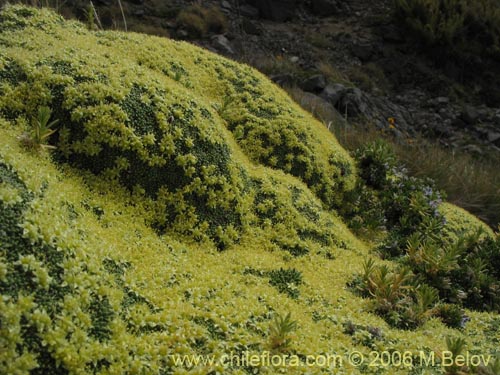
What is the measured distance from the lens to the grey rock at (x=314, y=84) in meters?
16.8

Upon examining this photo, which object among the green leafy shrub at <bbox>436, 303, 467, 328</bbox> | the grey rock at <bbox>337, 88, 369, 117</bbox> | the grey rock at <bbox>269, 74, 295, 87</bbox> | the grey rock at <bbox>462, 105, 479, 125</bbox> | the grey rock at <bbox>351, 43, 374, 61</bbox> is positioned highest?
the green leafy shrub at <bbox>436, 303, 467, 328</bbox>

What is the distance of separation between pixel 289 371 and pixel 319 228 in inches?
126

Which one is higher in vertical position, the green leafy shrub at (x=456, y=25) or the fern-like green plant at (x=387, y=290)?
→ the green leafy shrub at (x=456, y=25)

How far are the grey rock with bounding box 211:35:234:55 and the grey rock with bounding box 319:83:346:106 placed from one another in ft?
18.2

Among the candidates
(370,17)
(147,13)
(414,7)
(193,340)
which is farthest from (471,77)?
(193,340)

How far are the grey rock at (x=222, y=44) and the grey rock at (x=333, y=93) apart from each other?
5558mm

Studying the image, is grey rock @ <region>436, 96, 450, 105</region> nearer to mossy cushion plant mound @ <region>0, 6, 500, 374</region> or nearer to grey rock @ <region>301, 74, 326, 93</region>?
grey rock @ <region>301, 74, 326, 93</region>

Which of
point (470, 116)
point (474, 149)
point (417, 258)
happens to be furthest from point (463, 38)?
point (417, 258)

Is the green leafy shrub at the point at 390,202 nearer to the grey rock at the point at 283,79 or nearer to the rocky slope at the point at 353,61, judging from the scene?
the rocky slope at the point at 353,61

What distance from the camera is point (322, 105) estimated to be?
570 inches

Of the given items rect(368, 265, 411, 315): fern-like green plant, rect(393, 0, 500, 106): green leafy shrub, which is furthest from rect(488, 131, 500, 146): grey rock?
rect(368, 265, 411, 315): fern-like green plant

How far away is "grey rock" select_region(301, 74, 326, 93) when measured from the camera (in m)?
16.8

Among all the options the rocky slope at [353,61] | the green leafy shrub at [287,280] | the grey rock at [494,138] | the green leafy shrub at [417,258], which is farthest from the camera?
the grey rock at [494,138]

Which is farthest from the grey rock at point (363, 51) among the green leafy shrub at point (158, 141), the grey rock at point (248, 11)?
the green leafy shrub at point (158, 141)
